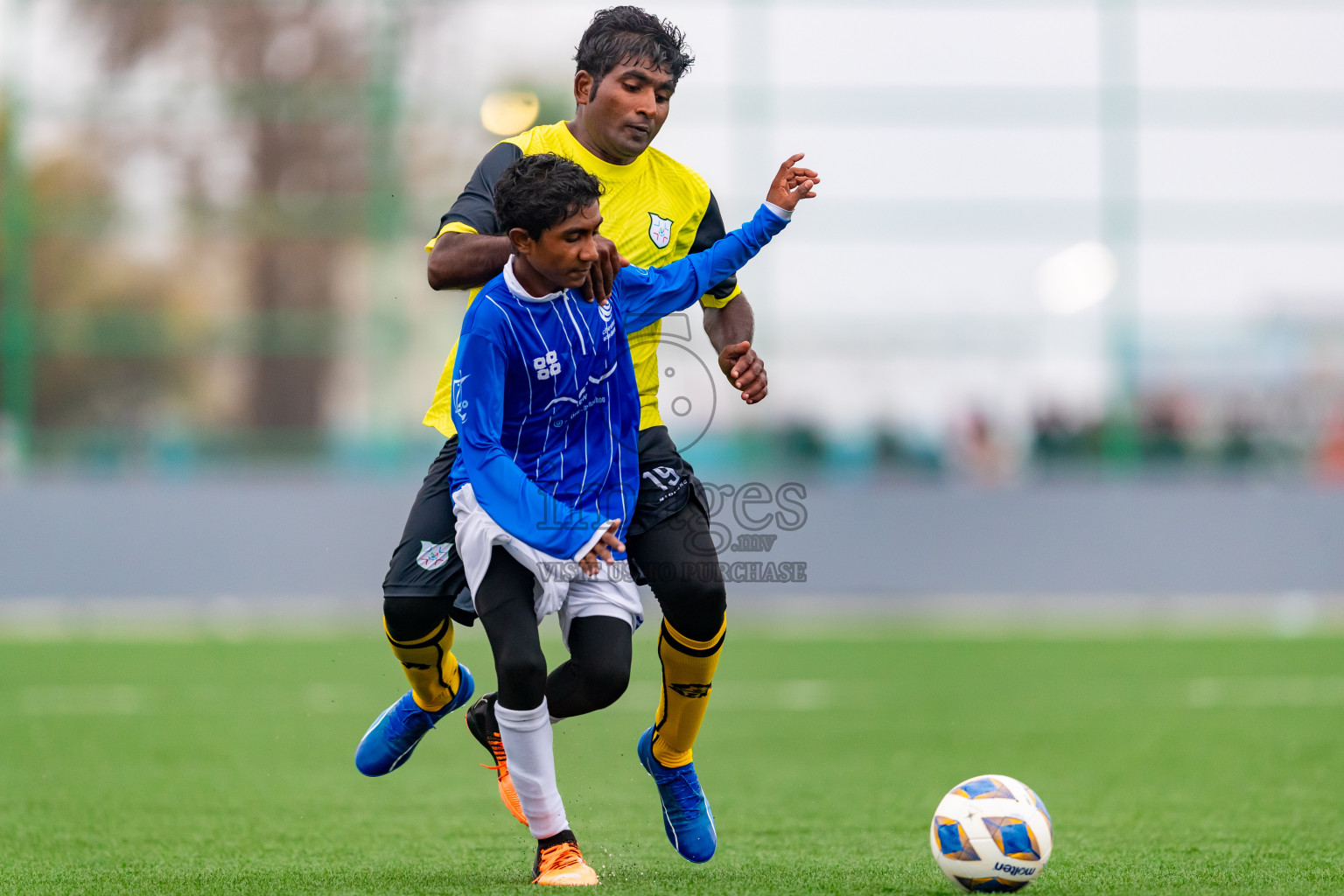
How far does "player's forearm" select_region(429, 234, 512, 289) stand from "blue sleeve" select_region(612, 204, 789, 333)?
371 mm

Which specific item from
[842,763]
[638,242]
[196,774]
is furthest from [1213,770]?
[196,774]

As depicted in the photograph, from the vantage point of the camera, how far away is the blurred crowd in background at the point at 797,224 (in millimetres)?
16672

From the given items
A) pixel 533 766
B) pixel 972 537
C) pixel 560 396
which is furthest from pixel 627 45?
pixel 972 537

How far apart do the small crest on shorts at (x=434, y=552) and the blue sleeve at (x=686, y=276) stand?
33.9 inches

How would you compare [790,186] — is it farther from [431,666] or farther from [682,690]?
[431,666]

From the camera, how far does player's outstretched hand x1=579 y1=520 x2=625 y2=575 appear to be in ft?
14.5

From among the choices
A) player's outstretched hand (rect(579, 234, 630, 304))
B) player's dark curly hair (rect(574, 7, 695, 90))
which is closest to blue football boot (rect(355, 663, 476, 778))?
player's outstretched hand (rect(579, 234, 630, 304))

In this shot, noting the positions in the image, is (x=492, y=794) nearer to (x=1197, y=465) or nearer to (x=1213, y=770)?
→ (x=1213, y=770)

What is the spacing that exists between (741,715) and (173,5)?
1144 centimetres

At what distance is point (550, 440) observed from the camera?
4.63 metres

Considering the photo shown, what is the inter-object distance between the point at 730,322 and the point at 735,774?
8.89 ft

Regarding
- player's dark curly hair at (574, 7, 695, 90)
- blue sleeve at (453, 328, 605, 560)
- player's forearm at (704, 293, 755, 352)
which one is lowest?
blue sleeve at (453, 328, 605, 560)

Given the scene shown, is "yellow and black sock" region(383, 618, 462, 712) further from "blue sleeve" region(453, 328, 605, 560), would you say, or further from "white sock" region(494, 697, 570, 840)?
"blue sleeve" region(453, 328, 605, 560)

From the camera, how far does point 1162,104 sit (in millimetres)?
17906
